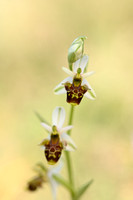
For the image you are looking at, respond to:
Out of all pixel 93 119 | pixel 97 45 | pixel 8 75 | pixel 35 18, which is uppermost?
pixel 35 18

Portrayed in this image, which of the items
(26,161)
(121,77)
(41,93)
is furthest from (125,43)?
(26,161)

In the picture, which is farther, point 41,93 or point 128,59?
point 128,59

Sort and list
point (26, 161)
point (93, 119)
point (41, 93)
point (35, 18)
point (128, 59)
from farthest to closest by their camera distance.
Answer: point (35, 18)
point (128, 59)
point (41, 93)
point (93, 119)
point (26, 161)

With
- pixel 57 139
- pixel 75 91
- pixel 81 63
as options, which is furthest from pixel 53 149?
pixel 81 63

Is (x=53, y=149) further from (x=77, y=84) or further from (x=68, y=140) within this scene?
(x=77, y=84)

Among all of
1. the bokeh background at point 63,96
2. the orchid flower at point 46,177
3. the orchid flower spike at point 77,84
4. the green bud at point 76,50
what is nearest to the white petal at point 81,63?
the orchid flower spike at point 77,84

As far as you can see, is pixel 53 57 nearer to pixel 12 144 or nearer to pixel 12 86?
pixel 12 86

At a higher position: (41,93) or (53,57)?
(53,57)

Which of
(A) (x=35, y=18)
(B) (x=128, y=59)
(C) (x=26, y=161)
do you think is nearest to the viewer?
(C) (x=26, y=161)
